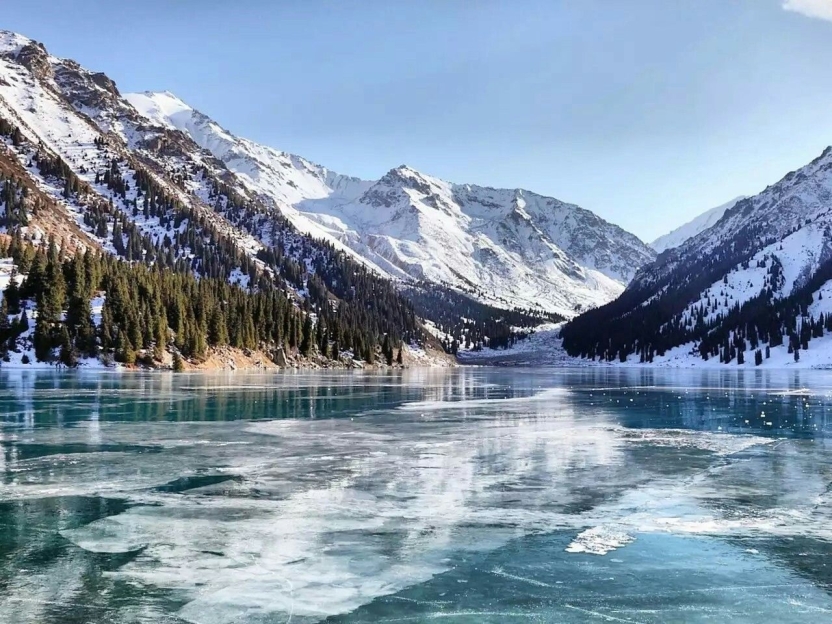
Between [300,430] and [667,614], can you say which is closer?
[667,614]

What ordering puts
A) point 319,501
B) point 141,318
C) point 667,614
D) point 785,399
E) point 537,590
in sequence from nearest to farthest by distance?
1. point 667,614
2. point 537,590
3. point 319,501
4. point 785,399
5. point 141,318

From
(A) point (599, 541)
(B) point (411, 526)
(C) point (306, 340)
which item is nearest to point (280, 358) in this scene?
(C) point (306, 340)

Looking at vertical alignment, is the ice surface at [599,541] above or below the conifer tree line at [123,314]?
below

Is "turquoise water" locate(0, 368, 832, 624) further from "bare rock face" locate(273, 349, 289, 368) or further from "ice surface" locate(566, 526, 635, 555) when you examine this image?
"bare rock face" locate(273, 349, 289, 368)

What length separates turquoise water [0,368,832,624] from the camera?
10.8 meters

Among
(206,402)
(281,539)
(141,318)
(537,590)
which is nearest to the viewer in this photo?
(537,590)

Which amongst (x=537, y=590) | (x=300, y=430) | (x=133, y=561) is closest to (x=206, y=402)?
(x=300, y=430)

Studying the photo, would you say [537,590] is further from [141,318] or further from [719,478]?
[141,318]

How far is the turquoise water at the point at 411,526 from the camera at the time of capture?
→ 424 inches

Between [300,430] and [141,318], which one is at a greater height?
[141,318]

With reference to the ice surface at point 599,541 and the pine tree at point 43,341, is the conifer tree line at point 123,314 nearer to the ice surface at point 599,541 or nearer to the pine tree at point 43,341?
the pine tree at point 43,341

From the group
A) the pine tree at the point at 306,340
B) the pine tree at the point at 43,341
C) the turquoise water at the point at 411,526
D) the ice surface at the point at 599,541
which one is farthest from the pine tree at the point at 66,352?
the ice surface at the point at 599,541

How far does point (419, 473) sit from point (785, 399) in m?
46.9

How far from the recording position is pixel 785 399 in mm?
58031
